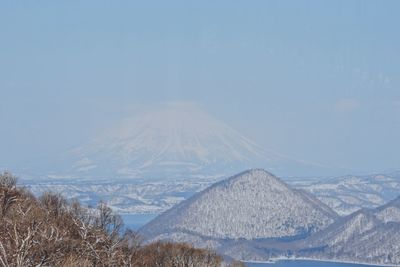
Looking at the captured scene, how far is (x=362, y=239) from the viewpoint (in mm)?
144500

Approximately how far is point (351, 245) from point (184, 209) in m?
35.7

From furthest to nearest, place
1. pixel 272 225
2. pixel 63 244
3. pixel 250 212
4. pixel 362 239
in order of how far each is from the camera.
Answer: pixel 250 212 → pixel 272 225 → pixel 362 239 → pixel 63 244

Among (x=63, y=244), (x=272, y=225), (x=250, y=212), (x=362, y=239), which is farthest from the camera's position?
(x=250, y=212)

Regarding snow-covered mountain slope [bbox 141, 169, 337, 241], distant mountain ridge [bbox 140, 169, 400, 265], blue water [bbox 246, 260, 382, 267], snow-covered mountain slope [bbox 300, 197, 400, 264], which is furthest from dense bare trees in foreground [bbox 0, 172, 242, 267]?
snow-covered mountain slope [bbox 141, 169, 337, 241]

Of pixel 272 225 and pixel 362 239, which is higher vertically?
pixel 272 225

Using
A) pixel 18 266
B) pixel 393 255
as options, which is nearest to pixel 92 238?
pixel 18 266

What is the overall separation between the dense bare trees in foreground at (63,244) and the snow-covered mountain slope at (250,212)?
4527 inches

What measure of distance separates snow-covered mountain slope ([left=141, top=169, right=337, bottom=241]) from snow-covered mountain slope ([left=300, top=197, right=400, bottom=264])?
30.8ft

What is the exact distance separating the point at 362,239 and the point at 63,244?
12724 centimetres

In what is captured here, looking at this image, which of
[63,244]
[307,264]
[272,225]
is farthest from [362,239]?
[63,244]

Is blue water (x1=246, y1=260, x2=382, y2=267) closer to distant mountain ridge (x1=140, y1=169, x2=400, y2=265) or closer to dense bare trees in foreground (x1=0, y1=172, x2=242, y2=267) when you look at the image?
distant mountain ridge (x1=140, y1=169, x2=400, y2=265)

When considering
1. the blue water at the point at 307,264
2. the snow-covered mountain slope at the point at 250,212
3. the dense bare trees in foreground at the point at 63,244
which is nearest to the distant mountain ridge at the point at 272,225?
the snow-covered mountain slope at the point at 250,212

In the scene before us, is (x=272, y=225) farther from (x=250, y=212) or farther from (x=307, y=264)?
(x=307, y=264)

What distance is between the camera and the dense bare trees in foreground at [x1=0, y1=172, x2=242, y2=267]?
697 inches
